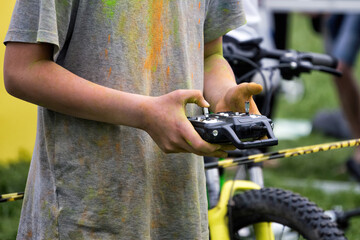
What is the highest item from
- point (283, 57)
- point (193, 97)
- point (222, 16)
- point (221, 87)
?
point (283, 57)

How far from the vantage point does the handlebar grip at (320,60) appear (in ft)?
8.20

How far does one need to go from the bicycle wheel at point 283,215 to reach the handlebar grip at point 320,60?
62cm

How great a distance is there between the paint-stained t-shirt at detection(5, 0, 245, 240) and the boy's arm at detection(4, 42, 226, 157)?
0.18ft

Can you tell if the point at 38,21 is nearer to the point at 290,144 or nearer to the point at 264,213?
the point at 264,213

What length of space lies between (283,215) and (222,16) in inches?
28.3

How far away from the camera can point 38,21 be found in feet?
4.28

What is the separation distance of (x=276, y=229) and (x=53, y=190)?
1.02 meters

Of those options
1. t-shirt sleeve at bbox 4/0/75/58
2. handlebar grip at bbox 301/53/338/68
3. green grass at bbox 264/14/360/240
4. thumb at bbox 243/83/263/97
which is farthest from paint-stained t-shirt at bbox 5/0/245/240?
green grass at bbox 264/14/360/240

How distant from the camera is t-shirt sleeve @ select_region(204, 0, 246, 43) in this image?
168 cm

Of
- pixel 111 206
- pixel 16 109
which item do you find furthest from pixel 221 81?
pixel 16 109

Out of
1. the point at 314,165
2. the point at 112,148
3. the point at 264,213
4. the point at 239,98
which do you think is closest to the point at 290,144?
the point at 314,165

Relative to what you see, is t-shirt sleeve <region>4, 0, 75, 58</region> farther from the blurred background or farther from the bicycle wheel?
the blurred background

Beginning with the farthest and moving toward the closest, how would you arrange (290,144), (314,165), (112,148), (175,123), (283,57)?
(290,144)
(314,165)
(283,57)
(112,148)
(175,123)

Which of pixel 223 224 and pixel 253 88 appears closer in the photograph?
pixel 253 88
